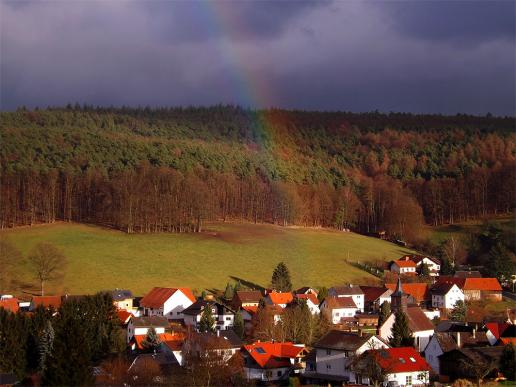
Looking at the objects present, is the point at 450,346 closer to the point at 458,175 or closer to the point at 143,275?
the point at 143,275

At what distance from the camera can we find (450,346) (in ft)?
147

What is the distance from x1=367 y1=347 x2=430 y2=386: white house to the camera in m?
40.8

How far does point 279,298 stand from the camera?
6581 centimetres

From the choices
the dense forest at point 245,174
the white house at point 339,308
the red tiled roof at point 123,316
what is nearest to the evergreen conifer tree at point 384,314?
the white house at point 339,308

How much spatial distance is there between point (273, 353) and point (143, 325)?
486 inches

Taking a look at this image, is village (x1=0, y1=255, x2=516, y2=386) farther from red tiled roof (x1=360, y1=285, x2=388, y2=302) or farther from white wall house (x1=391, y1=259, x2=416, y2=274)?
white wall house (x1=391, y1=259, x2=416, y2=274)

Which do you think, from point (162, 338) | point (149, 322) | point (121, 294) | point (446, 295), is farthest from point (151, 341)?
point (446, 295)

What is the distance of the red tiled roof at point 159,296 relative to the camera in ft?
213

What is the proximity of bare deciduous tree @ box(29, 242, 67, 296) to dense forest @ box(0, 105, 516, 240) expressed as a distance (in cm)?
1674

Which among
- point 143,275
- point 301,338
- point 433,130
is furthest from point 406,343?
point 433,130

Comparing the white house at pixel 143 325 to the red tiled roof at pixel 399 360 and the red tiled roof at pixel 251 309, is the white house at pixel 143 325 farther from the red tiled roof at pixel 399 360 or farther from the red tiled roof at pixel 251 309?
the red tiled roof at pixel 399 360

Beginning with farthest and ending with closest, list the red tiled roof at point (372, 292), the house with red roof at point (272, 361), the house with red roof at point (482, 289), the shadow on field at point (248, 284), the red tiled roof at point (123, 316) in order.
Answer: the shadow on field at point (248, 284), the house with red roof at point (482, 289), the red tiled roof at point (372, 292), the red tiled roof at point (123, 316), the house with red roof at point (272, 361)

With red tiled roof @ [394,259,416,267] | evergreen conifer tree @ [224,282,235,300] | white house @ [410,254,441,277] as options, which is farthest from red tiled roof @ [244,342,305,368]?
white house @ [410,254,441,277]

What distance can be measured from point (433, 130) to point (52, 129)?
83.0m
